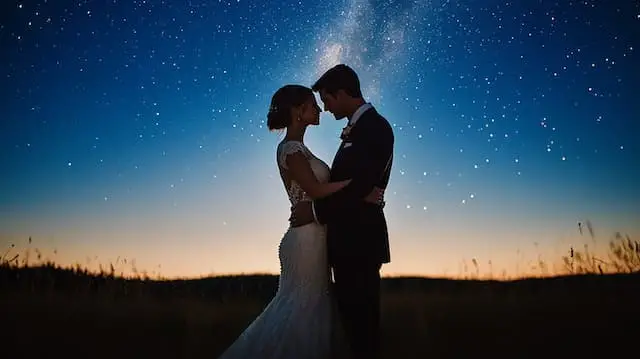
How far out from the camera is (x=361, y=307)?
168 inches

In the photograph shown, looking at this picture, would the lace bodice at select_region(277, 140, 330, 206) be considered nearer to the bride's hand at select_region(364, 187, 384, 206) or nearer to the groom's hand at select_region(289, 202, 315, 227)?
the groom's hand at select_region(289, 202, 315, 227)

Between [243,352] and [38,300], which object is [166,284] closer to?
[38,300]

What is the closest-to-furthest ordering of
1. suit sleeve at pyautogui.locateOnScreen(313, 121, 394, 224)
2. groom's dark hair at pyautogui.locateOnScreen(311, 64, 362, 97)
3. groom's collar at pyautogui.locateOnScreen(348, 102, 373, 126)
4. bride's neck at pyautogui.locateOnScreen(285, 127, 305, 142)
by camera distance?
suit sleeve at pyautogui.locateOnScreen(313, 121, 394, 224), groom's collar at pyautogui.locateOnScreen(348, 102, 373, 126), groom's dark hair at pyautogui.locateOnScreen(311, 64, 362, 97), bride's neck at pyautogui.locateOnScreen(285, 127, 305, 142)

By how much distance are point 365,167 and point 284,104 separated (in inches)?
40.1

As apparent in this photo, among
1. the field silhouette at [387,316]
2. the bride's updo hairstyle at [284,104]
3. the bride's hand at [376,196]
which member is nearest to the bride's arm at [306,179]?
the bride's hand at [376,196]

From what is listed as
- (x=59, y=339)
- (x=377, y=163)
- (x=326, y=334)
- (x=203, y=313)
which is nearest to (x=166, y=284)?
(x=203, y=313)

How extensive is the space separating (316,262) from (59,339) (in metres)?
3.32

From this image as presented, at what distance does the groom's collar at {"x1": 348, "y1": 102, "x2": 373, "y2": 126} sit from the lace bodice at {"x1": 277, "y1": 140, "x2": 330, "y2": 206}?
43 cm

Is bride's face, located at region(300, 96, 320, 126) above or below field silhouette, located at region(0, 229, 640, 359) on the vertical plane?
above

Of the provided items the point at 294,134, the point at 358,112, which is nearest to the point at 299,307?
the point at 294,134

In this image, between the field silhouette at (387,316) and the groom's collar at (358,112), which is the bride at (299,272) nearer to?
the groom's collar at (358,112)

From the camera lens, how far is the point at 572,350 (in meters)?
5.62

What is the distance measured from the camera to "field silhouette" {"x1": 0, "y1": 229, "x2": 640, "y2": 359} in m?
5.93

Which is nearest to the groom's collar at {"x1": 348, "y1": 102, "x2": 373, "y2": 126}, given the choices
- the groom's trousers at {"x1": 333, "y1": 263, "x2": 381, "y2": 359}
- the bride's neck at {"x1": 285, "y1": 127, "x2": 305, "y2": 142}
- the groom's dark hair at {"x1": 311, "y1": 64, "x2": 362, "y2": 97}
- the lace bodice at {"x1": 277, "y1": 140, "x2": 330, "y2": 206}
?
the groom's dark hair at {"x1": 311, "y1": 64, "x2": 362, "y2": 97}
